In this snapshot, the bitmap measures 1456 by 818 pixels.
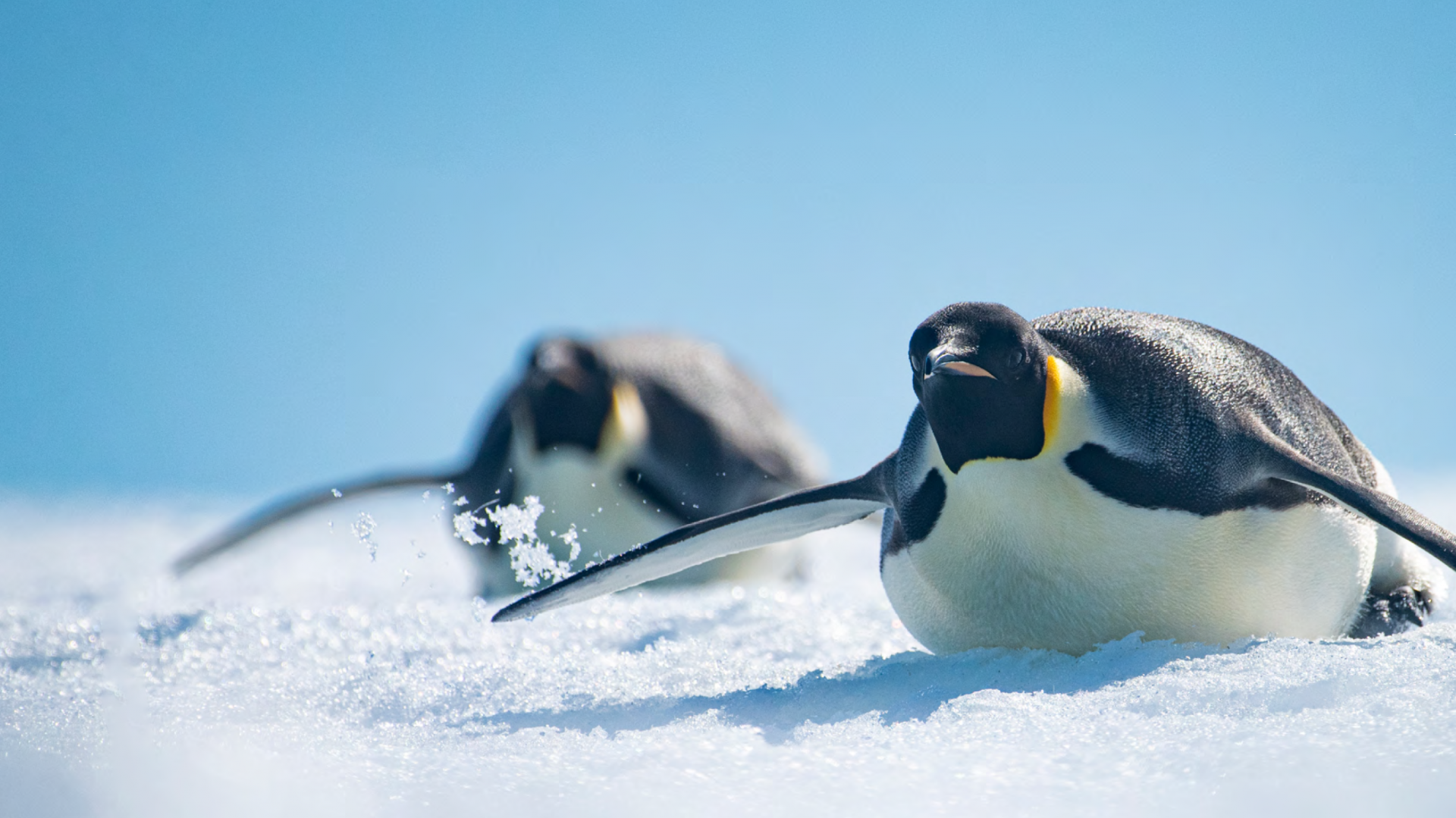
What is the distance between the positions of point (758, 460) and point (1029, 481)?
381cm

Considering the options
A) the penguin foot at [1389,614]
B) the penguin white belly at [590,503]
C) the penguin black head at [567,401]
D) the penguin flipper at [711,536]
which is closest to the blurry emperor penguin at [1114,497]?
the penguin foot at [1389,614]

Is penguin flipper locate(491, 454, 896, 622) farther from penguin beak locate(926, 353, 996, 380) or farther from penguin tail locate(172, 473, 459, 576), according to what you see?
penguin tail locate(172, 473, 459, 576)

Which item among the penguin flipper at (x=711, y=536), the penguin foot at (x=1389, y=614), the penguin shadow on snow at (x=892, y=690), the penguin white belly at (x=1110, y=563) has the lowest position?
the penguin foot at (x=1389, y=614)

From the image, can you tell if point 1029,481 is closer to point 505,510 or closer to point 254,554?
point 505,510

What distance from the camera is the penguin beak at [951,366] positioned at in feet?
8.05

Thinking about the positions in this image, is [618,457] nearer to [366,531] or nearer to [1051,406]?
[366,531]

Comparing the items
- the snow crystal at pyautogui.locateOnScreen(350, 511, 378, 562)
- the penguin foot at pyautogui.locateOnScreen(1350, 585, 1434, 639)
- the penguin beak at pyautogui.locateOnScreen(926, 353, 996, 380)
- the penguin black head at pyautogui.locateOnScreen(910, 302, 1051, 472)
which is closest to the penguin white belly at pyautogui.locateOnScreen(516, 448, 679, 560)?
the snow crystal at pyautogui.locateOnScreen(350, 511, 378, 562)

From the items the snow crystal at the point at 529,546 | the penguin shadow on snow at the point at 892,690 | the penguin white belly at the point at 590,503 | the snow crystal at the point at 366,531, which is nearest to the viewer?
the penguin shadow on snow at the point at 892,690

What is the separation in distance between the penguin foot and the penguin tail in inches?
173

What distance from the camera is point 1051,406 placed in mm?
2629

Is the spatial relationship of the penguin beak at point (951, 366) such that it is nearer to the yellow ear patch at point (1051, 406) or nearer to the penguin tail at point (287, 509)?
the yellow ear patch at point (1051, 406)

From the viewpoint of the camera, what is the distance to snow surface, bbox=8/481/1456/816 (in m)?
1.87

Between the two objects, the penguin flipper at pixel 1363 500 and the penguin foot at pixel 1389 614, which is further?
the penguin foot at pixel 1389 614

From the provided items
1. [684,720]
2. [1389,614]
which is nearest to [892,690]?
[684,720]
